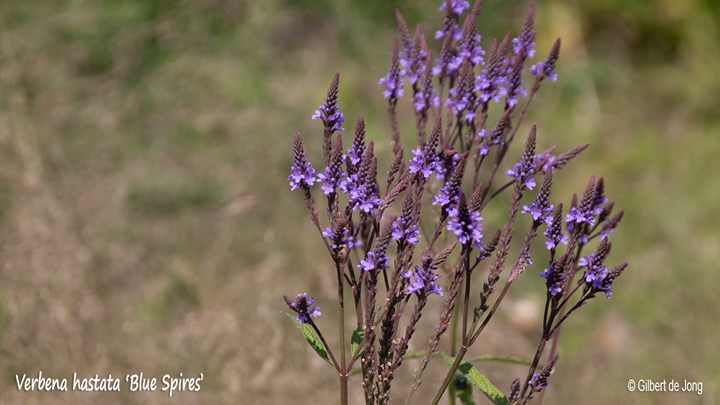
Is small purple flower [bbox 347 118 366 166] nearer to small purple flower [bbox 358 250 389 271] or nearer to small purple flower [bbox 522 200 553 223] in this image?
small purple flower [bbox 358 250 389 271]

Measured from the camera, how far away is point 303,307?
2199 millimetres

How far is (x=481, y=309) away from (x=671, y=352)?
3209mm

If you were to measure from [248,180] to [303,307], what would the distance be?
3.67m

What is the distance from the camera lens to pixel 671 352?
4902 mm

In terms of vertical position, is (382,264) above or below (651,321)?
below

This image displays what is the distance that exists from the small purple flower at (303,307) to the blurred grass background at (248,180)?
1221 millimetres

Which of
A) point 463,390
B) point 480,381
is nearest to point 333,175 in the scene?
point 480,381

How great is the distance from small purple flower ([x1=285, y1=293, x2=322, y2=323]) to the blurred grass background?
1221mm

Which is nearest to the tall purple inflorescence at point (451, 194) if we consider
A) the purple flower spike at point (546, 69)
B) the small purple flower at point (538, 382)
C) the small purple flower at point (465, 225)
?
the small purple flower at point (465, 225)

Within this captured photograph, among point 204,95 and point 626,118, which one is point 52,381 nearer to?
point 204,95

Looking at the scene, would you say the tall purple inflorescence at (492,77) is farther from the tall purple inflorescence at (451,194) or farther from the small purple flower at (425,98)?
the tall purple inflorescence at (451,194)

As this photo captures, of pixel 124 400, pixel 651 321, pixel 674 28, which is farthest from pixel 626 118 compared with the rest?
pixel 124 400

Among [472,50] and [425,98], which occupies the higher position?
[472,50]

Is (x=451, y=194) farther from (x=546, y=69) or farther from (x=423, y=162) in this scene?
(x=546, y=69)
